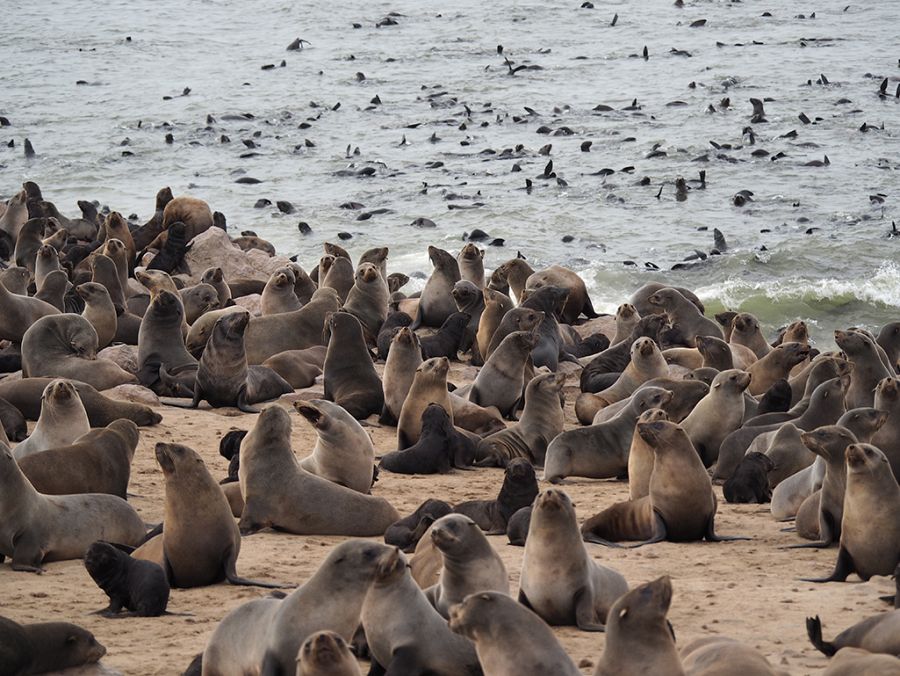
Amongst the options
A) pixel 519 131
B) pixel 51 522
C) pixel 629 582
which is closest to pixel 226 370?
pixel 51 522

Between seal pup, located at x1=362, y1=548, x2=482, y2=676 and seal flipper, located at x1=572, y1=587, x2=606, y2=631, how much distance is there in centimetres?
96

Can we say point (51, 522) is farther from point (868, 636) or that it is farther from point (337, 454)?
point (868, 636)

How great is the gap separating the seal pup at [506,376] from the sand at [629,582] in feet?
7.94

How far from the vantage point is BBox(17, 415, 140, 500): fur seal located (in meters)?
8.09

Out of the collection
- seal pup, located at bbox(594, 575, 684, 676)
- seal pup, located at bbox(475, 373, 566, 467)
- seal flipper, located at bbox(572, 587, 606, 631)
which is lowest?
seal pup, located at bbox(475, 373, 566, 467)

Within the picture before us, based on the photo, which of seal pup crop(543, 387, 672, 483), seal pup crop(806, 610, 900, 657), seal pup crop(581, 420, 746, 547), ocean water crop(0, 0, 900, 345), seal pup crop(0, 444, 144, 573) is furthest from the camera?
ocean water crop(0, 0, 900, 345)

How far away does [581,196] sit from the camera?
86.6ft

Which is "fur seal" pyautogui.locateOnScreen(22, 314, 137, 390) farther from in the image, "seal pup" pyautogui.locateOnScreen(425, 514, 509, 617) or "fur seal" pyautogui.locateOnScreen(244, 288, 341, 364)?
"seal pup" pyautogui.locateOnScreen(425, 514, 509, 617)

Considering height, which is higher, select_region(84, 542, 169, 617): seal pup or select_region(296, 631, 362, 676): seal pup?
select_region(296, 631, 362, 676): seal pup

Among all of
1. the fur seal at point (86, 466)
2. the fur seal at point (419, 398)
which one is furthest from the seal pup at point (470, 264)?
the fur seal at point (86, 466)

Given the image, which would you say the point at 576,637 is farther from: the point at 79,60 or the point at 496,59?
the point at 79,60

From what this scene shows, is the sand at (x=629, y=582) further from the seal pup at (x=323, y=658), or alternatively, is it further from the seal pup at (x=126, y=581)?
the seal pup at (x=323, y=658)

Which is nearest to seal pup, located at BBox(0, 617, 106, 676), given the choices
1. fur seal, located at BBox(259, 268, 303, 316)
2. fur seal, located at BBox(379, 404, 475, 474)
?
fur seal, located at BBox(379, 404, 475, 474)

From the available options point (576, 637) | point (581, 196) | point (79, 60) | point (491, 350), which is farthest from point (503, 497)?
point (79, 60)
